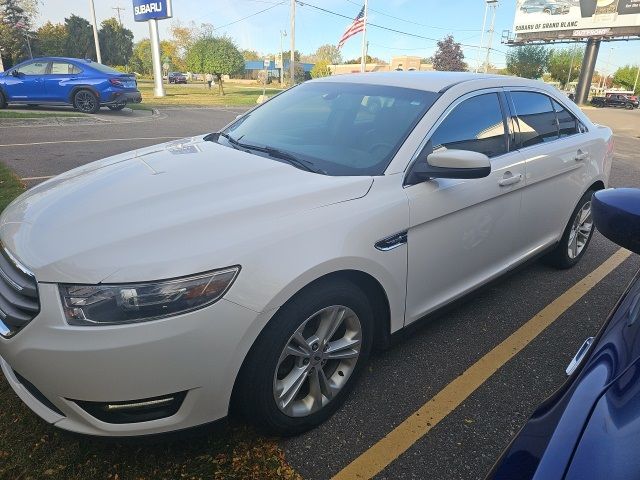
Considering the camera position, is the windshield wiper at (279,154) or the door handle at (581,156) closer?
the windshield wiper at (279,154)

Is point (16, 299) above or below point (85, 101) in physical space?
above

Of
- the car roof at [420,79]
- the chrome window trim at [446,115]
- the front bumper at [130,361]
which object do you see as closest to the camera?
the front bumper at [130,361]

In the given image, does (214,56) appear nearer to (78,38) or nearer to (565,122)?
(565,122)

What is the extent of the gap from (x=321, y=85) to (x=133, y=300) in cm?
235

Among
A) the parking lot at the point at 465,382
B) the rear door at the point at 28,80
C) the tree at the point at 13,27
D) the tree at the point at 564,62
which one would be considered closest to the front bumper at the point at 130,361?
the parking lot at the point at 465,382

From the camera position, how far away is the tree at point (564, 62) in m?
72.8

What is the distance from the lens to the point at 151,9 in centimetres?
2333

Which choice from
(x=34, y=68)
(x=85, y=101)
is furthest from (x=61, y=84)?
(x=34, y=68)

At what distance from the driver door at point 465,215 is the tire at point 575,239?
3.21 feet

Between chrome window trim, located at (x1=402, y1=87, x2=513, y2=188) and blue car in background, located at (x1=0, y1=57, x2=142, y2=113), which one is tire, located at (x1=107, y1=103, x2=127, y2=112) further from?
chrome window trim, located at (x1=402, y1=87, x2=513, y2=188)

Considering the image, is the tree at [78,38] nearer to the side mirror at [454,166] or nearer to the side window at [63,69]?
the side window at [63,69]

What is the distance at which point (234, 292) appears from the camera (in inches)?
70.2

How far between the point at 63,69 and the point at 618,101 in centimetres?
5331

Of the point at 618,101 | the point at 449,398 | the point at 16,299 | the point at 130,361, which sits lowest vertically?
the point at 618,101
